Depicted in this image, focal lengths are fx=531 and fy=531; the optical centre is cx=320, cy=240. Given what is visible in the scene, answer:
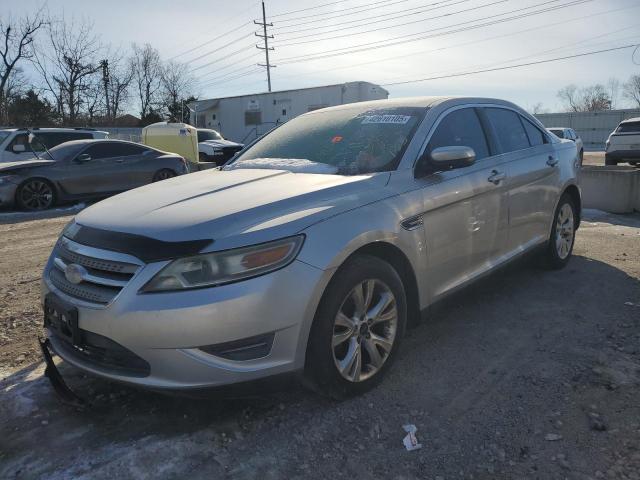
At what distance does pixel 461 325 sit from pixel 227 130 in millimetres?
33351

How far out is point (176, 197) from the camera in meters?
3.07

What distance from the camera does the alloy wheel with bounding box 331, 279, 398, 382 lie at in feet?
9.19

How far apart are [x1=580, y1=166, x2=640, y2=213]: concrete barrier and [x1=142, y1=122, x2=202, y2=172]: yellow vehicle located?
36.5ft

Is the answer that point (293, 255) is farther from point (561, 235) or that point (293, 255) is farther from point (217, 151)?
point (217, 151)

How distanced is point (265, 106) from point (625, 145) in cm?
2058

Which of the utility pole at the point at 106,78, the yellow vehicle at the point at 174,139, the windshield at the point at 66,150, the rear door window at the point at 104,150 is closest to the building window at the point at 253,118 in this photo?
the yellow vehicle at the point at 174,139

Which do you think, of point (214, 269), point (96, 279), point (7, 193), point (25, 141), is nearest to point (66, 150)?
point (7, 193)

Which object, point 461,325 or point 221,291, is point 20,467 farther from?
point 461,325

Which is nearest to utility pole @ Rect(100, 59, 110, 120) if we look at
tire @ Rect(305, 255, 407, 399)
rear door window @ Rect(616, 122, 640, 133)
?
rear door window @ Rect(616, 122, 640, 133)

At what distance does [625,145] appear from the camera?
1639 cm

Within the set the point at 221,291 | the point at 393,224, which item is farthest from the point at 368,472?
the point at 393,224

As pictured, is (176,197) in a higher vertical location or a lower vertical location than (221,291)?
higher

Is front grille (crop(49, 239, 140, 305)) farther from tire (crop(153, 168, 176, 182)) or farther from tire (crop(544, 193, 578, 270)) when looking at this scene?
tire (crop(153, 168, 176, 182))

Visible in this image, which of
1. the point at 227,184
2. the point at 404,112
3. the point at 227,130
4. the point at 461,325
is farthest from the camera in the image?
the point at 227,130
